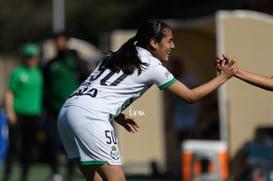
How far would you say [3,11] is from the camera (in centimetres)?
5434

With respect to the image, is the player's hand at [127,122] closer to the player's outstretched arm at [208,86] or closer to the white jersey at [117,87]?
the white jersey at [117,87]

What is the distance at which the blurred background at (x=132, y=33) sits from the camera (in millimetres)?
15203

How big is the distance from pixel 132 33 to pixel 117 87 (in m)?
8.97

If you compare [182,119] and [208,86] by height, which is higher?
[208,86]

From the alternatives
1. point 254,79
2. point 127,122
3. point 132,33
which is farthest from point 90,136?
point 132,33

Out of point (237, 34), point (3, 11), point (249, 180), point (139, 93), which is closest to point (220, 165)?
point (249, 180)

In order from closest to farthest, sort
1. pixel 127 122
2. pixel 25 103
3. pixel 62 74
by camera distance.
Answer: pixel 127 122, pixel 62 74, pixel 25 103

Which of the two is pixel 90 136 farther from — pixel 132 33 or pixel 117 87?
pixel 132 33

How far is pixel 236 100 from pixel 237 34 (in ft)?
2.80

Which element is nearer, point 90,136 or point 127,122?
point 90,136

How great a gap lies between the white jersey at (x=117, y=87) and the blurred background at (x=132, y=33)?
770mm

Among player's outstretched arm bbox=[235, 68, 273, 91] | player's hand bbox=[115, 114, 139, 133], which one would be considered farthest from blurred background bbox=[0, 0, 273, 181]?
player's outstretched arm bbox=[235, 68, 273, 91]

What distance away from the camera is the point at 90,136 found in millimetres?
7312

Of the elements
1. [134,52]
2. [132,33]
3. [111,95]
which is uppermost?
[132,33]
